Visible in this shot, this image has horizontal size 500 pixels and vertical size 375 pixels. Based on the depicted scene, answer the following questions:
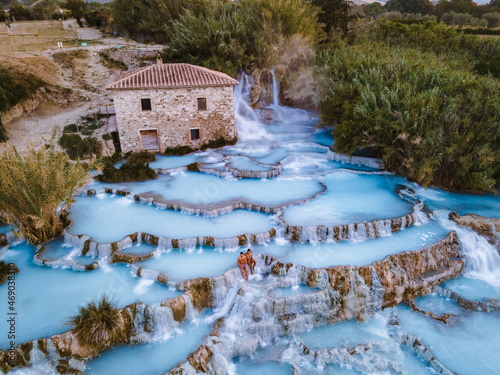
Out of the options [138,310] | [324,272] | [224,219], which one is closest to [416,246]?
[324,272]

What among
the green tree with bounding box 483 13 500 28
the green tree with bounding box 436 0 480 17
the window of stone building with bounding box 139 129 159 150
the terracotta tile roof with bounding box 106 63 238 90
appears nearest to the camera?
the terracotta tile roof with bounding box 106 63 238 90

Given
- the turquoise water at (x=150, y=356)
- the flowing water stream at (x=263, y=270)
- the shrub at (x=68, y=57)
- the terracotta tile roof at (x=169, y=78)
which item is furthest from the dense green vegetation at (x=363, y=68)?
the turquoise water at (x=150, y=356)

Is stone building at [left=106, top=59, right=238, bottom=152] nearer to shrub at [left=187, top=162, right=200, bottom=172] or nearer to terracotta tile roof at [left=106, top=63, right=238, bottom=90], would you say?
terracotta tile roof at [left=106, top=63, right=238, bottom=90]

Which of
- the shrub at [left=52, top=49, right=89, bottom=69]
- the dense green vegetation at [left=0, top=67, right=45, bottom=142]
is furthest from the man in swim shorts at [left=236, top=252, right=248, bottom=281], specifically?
the shrub at [left=52, top=49, right=89, bottom=69]

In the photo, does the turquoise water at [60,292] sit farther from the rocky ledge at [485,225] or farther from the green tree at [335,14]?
the green tree at [335,14]

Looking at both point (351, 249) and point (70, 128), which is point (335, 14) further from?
point (351, 249)
